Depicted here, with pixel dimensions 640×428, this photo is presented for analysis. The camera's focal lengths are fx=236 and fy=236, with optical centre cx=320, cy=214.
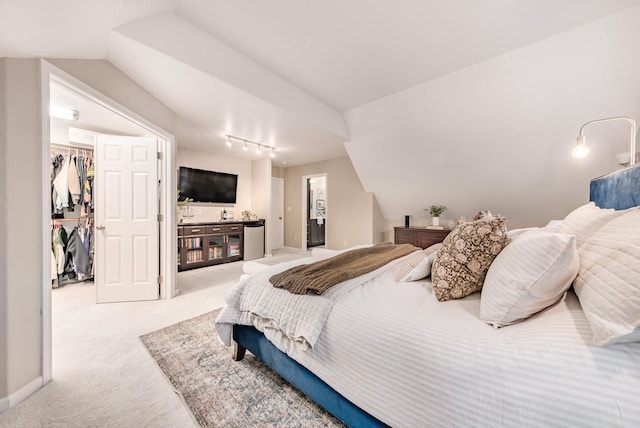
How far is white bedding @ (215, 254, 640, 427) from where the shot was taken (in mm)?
641

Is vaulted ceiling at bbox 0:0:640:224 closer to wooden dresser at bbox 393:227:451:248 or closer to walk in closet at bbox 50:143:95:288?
walk in closet at bbox 50:143:95:288

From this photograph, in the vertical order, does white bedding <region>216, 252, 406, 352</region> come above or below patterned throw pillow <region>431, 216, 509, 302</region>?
below

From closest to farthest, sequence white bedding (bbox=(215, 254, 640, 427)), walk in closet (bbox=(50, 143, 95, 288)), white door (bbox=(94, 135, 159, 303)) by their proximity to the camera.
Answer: white bedding (bbox=(215, 254, 640, 427)), white door (bbox=(94, 135, 159, 303)), walk in closet (bbox=(50, 143, 95, 288))

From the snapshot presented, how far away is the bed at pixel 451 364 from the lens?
0.65m

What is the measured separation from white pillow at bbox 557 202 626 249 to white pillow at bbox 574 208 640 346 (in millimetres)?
225

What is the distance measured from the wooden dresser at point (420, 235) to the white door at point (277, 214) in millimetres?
3337

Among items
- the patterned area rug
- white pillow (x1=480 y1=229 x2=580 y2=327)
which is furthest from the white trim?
white pillow (x1=480 y1=229 x2=580 y2=327)

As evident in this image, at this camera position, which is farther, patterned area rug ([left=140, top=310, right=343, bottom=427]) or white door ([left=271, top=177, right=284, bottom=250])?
white door ([left=271, top=177, right=284, bottom=250])

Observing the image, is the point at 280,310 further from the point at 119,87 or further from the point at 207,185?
the point at 207,185

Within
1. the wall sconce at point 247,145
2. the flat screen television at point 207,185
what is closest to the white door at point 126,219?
the wall sconce at point 247,145

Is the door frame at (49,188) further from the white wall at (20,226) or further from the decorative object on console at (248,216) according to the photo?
the decorative object on console at (248,216)

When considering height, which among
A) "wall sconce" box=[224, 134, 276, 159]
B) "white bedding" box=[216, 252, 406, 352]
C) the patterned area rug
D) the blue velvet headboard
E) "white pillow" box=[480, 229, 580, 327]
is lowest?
the patterned area rug

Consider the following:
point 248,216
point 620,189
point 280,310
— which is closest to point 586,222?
point 620,189

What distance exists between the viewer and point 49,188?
1.53 metres
